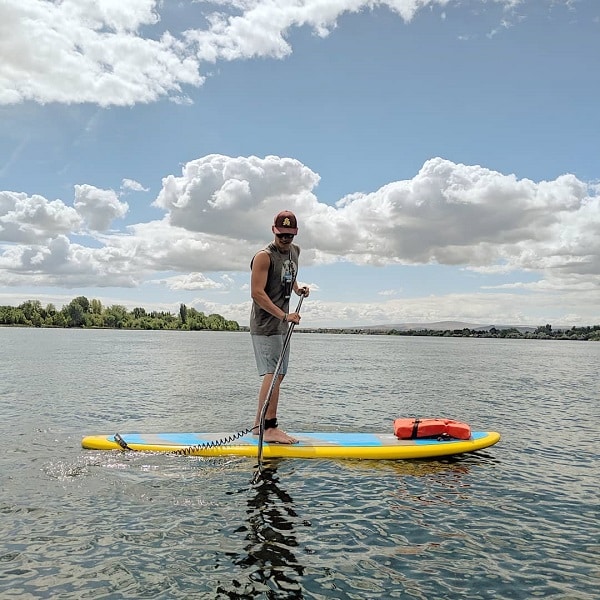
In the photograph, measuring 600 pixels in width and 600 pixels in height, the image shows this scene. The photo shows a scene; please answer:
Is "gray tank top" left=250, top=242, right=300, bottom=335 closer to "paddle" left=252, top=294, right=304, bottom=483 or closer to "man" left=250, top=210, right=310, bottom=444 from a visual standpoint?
"man" left=250, top=210, right=310, bottom=444

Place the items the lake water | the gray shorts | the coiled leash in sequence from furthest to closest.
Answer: the coiled leash → the gray shorts → the lake water

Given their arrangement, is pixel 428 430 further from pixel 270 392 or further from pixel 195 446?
pixel 195 446

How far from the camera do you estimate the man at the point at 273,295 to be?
1002 centimetres

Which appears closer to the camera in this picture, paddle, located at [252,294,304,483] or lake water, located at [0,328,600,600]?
lake water, located at [0,328,600,600]

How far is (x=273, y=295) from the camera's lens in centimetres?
1027

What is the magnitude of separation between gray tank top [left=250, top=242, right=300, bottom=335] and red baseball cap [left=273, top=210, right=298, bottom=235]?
1.41ft

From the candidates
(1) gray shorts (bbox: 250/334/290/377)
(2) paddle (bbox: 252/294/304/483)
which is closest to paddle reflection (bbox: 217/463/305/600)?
(2) paddle (bbox: 252/294/304/483)

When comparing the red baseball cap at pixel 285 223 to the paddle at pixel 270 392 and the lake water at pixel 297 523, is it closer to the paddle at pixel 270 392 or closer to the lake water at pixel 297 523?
the paddle at pixel 270 392

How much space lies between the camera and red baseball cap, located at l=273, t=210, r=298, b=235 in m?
9.99

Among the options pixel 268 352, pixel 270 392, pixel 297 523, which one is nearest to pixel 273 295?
pixel 268 352

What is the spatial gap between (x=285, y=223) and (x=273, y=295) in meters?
1.35

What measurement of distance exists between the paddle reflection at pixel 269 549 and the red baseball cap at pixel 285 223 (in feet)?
14.5

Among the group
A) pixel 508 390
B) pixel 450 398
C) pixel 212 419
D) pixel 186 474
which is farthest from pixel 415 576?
pixel 508 390

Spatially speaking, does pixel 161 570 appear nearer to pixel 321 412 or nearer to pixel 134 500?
pixel 134 500
